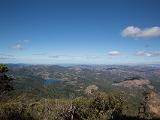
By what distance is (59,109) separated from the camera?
69562mm

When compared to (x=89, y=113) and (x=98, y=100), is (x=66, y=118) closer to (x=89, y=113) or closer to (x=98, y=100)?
(x=89, y=113)

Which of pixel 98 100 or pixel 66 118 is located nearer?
pixel 66 118

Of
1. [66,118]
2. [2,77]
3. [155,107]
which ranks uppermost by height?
[2,77]

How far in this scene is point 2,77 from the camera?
3975 centimetres

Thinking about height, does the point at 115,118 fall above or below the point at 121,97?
below

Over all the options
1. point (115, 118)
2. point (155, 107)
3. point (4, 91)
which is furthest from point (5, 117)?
point (155, 107)

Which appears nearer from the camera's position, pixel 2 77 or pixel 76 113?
pixel 2 77

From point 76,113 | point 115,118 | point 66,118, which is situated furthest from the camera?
point 115,118

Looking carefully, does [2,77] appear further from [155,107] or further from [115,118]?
[155,107]

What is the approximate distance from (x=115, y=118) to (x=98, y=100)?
35.5ft

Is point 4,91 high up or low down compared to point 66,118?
up

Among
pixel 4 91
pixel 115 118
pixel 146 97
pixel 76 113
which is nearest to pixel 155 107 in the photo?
pixel 146 97

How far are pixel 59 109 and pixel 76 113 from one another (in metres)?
7.62

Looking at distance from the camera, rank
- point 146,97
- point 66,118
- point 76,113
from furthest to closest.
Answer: point 146,97 < point 76,113 < point 66,118
